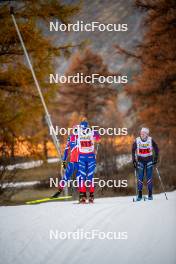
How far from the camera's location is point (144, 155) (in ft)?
30.5

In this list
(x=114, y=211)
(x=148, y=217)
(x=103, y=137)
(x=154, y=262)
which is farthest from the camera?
(x=103, y=137)

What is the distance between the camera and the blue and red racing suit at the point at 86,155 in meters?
9.01

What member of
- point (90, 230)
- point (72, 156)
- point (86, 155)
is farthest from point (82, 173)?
point (90, 230)

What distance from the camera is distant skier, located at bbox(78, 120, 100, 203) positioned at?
8.99 metres

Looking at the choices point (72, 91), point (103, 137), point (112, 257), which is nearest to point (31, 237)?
point (112, 257)

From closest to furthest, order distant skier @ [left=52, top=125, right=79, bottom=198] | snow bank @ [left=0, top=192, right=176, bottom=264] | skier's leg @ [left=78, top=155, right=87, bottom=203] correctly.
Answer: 1. snow bank @ [left=0, top=192, right=176, bottom=264]
2. skier's leg @ [left=78, top=155, right=87, bottom=203]
3. distant skier @ [left=52, top=125, right=79, bottom=198]

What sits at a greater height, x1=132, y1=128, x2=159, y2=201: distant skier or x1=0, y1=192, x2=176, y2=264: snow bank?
x1=132, y1=128, x2=159, y2=201: distant skier

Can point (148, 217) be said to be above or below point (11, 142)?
below

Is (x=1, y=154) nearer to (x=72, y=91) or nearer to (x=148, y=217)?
(x=148, y=217)

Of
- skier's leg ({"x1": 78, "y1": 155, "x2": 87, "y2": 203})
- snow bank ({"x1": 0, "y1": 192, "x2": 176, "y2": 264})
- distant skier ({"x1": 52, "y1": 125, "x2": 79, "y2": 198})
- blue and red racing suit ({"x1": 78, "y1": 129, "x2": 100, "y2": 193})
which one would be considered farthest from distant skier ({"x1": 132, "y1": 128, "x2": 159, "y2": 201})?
snow bank ({"x1": 0, "y1": 192, "x2": 176, "y2": 264})

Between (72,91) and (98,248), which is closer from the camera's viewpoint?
(98,248)

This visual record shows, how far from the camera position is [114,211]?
278 inches

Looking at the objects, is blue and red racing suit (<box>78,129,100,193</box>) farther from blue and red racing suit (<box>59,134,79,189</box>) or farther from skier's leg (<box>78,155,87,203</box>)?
blue and red racing suit (<box>59,134,79,189</box>)

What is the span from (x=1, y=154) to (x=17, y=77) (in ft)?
7.09
